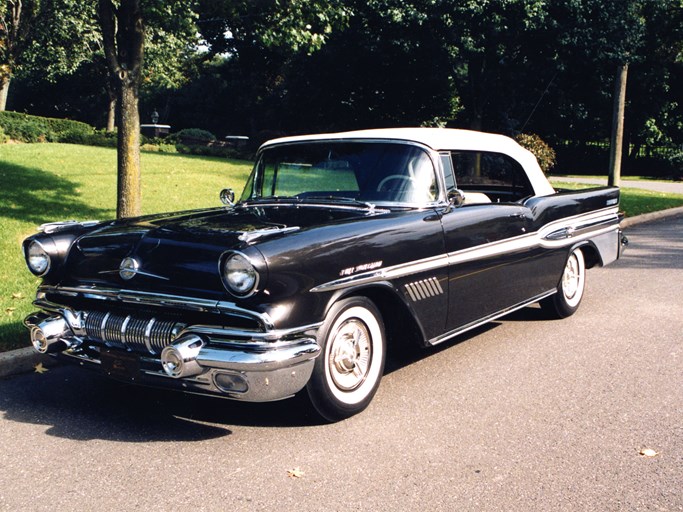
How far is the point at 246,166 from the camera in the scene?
2097 cm

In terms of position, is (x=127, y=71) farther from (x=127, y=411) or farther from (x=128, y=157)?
(x=127, y=411)

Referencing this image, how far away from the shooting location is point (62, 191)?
44.3 feet

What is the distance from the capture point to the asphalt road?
11.5ft

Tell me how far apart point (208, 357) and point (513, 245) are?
286 cm

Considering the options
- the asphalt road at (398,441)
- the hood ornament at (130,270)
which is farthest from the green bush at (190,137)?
the hood ornament at (130,270)

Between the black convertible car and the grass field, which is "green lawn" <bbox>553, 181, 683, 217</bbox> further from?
the black convertible car

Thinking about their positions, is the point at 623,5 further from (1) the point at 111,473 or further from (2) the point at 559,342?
(1) the point at 111,473

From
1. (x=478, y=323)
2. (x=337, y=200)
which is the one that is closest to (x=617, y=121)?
(x=478, y=323)

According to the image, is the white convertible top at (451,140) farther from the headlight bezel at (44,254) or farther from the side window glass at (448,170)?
the headlight bezel at (44,254)

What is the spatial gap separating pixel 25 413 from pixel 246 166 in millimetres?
16694

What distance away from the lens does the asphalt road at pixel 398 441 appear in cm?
351

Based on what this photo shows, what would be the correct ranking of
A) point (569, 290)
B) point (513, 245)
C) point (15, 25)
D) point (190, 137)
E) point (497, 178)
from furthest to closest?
point (190, 137)
point (15, 25)
point (569, 290)
point (497, 178)
point (513, 245)

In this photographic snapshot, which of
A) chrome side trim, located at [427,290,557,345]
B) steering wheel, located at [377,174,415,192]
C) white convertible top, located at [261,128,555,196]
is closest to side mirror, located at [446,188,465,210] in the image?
steering wheel, located at [377,174,415,192]

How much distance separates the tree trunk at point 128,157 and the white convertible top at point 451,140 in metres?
4.77
